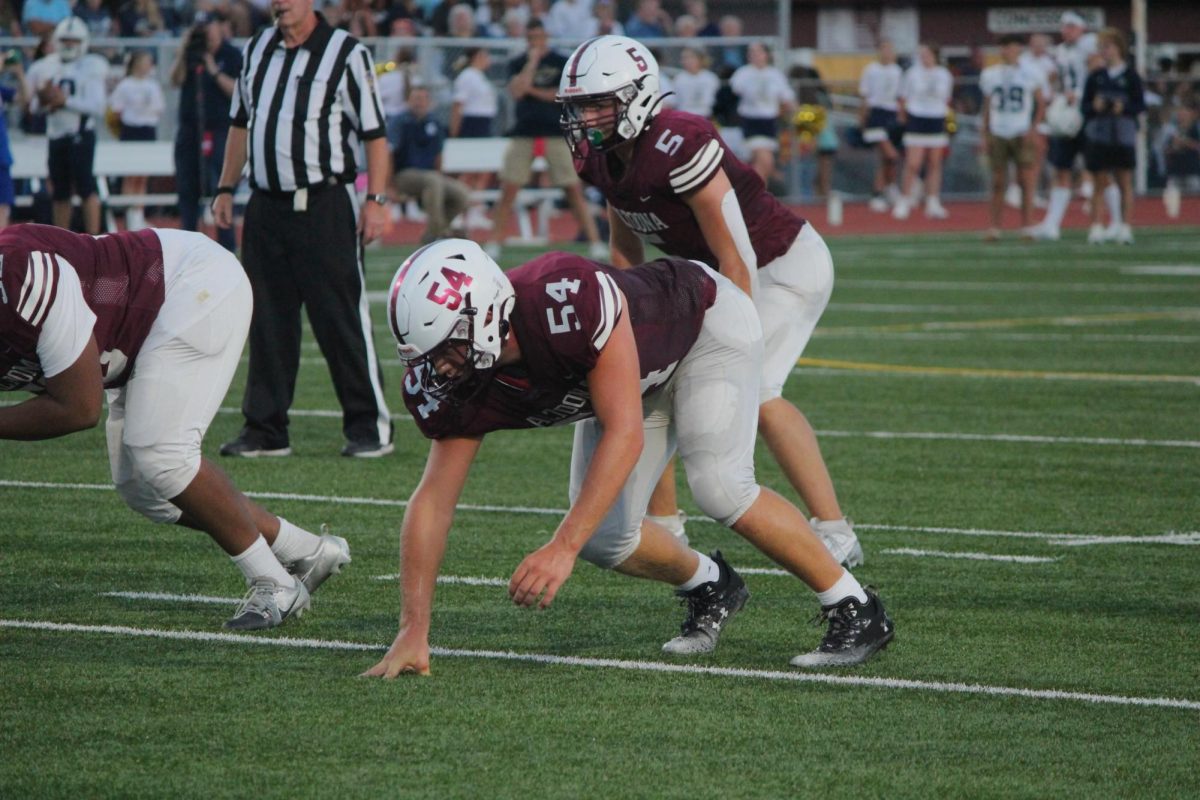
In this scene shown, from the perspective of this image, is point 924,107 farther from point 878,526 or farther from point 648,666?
point 648,666

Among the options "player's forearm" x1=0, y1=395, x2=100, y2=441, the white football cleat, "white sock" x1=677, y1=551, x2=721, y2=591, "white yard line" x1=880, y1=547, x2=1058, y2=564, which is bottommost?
"white yard line" x1=880, y1=547, x2=1058, y2=564

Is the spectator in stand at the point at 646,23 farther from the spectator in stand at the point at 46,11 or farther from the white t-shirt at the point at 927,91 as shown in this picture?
the spectator in stand at the point at 46,11

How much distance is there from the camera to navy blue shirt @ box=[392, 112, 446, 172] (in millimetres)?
19969

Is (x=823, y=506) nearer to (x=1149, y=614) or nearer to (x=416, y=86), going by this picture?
(x=1149, y=614)

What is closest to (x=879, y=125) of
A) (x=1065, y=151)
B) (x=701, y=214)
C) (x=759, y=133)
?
(x=759, y=133)

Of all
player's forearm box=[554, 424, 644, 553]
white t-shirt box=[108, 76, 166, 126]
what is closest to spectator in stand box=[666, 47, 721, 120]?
white t-shirt box=[108, 76, 166, 126]

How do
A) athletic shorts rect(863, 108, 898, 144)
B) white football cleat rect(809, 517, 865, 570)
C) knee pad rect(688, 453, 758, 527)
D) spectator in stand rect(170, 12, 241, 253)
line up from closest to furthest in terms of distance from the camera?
knee pad rect(688, 453, 758, 527) < white football cleat rect(809, 517, 865, 570) < spectator in stand rect(170, 12, 241, 253) < athletic shorts rect(863, 108, 898, 144)

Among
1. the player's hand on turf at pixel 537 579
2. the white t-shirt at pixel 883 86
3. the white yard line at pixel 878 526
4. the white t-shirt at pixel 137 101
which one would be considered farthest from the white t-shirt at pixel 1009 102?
the player's hand on turf at pixel 537 579

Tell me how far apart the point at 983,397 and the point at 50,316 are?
6383mm

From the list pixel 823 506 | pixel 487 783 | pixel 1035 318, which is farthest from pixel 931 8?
pixel 487 783

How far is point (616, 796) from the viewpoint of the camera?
12.8ft

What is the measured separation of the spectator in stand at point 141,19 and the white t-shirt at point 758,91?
21.2 ft

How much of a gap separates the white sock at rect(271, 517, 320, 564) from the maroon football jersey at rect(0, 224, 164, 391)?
0.65 meters

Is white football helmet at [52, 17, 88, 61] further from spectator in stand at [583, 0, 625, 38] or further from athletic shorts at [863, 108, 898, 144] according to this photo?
athletic shorts at [863, 108, 898, 144]
